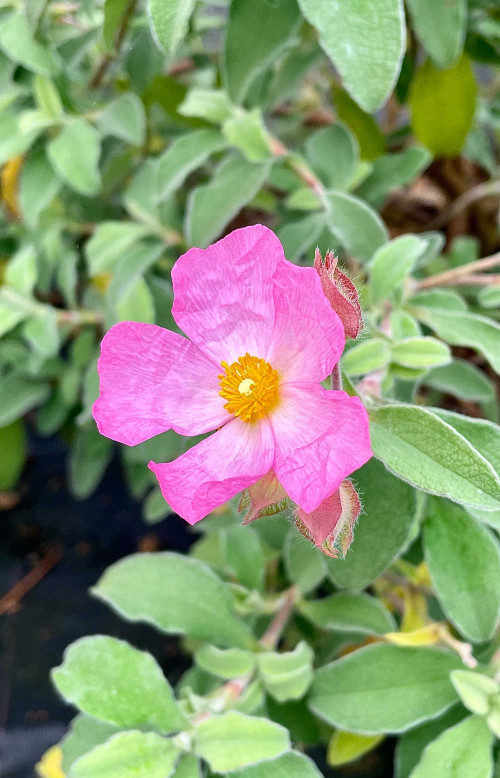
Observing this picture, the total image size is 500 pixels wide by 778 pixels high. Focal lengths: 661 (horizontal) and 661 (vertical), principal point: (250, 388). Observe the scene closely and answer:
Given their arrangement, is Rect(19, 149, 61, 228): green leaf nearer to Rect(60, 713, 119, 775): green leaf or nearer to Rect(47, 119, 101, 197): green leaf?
Rect(47, 119, 101, 197): green leaf

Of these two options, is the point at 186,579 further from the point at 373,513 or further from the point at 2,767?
the point at 2,767

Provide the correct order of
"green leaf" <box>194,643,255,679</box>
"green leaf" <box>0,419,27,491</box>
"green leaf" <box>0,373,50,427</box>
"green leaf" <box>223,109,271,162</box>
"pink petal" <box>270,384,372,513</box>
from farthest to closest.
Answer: "green leaf" <box>0,419,27,491</box>
"green leaf" <box>0,373,50,427</box>
"green leaf" <box>223,109,271,162</box>
"green leaf" <box>194,643,255,679</box>
"pink petal" <box>270,384,372,513</box>

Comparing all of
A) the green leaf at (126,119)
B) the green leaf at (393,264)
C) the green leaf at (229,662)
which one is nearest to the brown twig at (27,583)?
the green leaf at (229,662)

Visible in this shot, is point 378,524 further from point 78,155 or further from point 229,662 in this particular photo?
point 78,155

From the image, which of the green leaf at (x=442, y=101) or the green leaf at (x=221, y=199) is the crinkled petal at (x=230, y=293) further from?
the green leaf at (x=442, y=101)

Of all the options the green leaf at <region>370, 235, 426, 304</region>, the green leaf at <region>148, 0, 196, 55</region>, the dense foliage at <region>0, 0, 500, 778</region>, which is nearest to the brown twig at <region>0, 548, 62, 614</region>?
the dense foliage at <region>0, 0, 500, 778</region>
